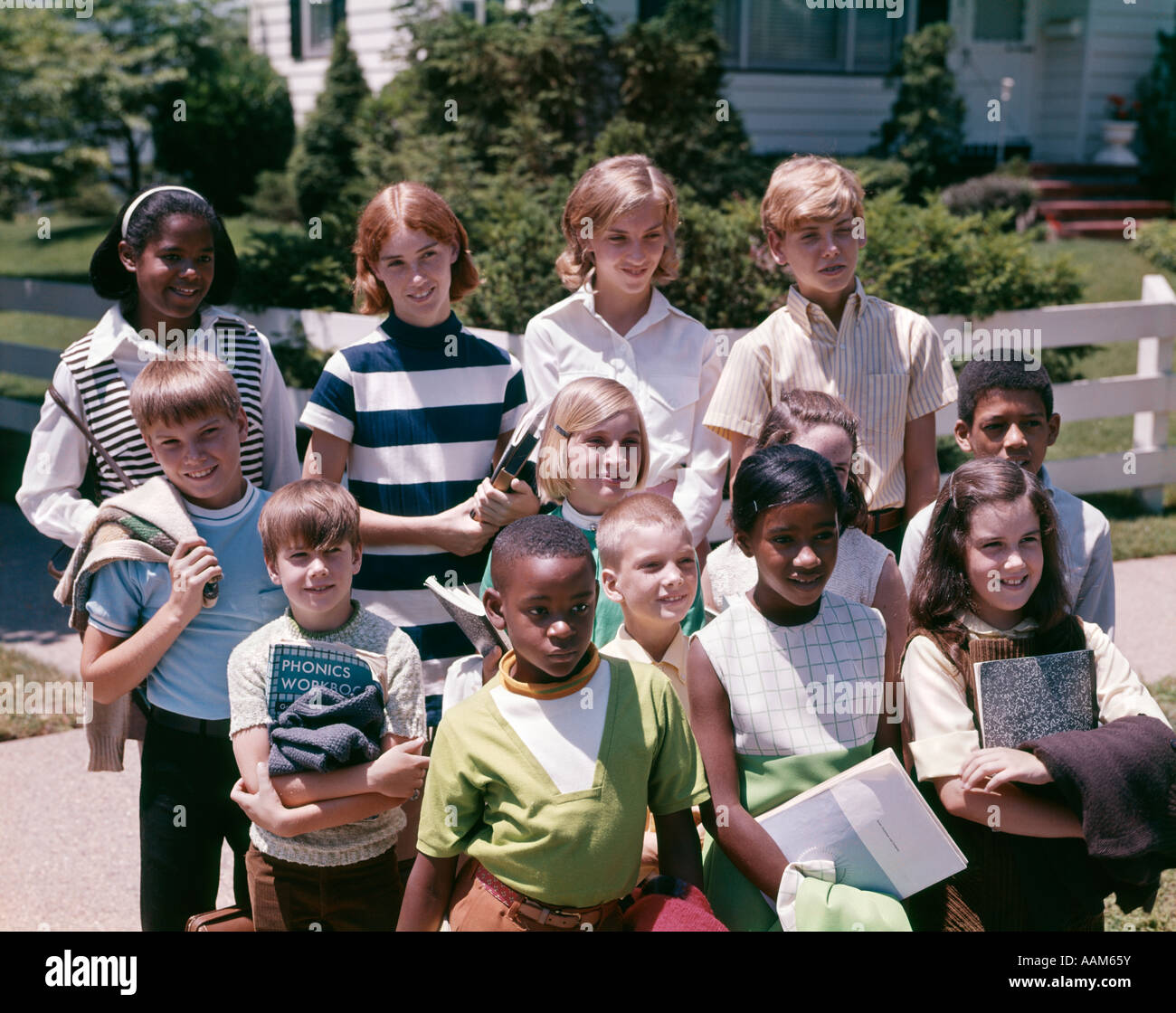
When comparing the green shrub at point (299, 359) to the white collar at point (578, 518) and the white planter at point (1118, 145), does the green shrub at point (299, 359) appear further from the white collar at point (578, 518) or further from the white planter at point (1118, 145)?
the white planter at point (1118, 145)

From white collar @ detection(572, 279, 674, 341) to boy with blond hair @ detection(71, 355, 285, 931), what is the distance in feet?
3.59

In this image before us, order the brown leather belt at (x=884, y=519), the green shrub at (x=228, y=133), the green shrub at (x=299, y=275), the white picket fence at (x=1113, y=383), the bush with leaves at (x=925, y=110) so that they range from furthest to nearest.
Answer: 1. the green shrub at (x=228, y=133)
2. the bush with leaves at (x=925, y=110)
3. the green shrub at (x=299, y=275)
4. the white picket fence at (x=1113, y=383)
5. the brown leather belt at (x=884, y=519)

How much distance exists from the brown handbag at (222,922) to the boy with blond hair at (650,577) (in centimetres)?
104

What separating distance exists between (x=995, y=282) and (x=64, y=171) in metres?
16.3

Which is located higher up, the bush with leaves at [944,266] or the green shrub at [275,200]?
the green shrub at [275,200]

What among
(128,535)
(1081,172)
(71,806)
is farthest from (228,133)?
(128,535)

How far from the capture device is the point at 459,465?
325cm

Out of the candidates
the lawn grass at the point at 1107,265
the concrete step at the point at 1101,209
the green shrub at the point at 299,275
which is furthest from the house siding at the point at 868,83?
the green shrub at the point at 299,275

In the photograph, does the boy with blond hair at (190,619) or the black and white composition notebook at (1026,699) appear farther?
the boy with blond hair at (190,619)

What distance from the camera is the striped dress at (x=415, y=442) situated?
3.18m

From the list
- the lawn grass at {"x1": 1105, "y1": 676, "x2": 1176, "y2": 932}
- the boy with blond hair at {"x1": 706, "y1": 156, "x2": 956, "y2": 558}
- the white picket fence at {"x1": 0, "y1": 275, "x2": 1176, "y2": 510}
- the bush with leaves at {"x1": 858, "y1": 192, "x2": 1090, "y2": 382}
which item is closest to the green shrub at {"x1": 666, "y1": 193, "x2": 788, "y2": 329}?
the bush with leaves at {"x1": 858, "y1": 192, "x2": 1090, "y2": 382}

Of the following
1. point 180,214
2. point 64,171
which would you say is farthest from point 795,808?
point 64,171

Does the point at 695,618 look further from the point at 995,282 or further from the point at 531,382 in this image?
the point at 995,282

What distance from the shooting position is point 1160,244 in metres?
13.7
